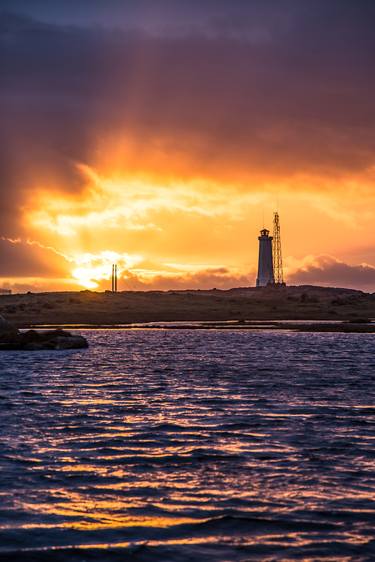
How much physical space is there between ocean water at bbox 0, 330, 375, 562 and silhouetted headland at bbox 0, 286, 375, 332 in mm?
84517

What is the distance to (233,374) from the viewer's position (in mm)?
37562

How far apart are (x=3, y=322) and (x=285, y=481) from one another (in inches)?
2146

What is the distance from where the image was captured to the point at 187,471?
15.3 metres

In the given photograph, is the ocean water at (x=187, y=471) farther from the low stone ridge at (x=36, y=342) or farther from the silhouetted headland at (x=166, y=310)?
the silhouetted headland at (x=166, y=310)

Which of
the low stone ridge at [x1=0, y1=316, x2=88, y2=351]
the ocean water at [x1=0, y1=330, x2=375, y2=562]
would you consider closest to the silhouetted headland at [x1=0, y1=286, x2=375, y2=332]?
the low stone ridge at [x1=0, y1=316, x2=88, y2=351]

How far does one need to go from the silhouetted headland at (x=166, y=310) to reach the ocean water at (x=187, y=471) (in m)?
84.5

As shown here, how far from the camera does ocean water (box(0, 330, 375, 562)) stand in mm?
10836

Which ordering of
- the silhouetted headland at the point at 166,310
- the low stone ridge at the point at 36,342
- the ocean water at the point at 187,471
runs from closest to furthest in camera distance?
the ocean water at the point at 187,471 < the low stone ridge at the point at 36,342 < the silhouetted headland at the point at 166,310

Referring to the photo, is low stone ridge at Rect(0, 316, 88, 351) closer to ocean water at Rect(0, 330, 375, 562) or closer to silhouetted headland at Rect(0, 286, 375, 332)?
ocean water at Rect(0, 330, 375, 562)

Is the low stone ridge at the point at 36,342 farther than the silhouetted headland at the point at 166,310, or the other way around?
the silhouetted headland at the point at 166,310

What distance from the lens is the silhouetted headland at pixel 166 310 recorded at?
124 metres

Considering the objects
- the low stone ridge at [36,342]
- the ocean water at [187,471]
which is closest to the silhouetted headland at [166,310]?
the low stone ridge at [36,342]

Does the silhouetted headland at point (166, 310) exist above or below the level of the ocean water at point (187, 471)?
above

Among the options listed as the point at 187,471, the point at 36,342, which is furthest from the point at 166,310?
the point at 187,471
